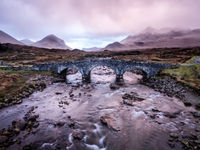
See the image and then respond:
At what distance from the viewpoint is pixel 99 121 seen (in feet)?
46.5

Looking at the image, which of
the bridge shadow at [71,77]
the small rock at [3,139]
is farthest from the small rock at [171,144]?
the bridge shadow at [71,77]

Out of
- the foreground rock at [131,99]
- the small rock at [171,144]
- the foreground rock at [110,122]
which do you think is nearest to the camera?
the small rock at [171,144]

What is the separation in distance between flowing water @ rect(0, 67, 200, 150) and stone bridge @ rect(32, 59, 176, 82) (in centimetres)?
964

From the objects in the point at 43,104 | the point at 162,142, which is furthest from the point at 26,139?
the point at 162,142

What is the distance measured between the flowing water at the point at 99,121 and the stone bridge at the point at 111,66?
9.64m

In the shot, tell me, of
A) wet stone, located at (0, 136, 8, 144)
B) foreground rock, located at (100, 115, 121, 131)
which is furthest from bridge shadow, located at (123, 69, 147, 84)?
wet stone, located at (0, 136, 8, 144)

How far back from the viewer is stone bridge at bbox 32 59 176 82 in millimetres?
28741

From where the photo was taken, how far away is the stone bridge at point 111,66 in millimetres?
28741

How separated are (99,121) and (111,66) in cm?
1878

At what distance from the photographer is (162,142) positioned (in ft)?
35.3

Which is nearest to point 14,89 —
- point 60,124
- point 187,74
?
point 60,124

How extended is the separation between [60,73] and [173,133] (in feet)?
96.6

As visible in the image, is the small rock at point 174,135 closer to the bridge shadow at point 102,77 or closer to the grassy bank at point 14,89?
the grassy bank at point 14,89

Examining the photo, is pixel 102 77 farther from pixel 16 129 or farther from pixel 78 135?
pixel 16 129
